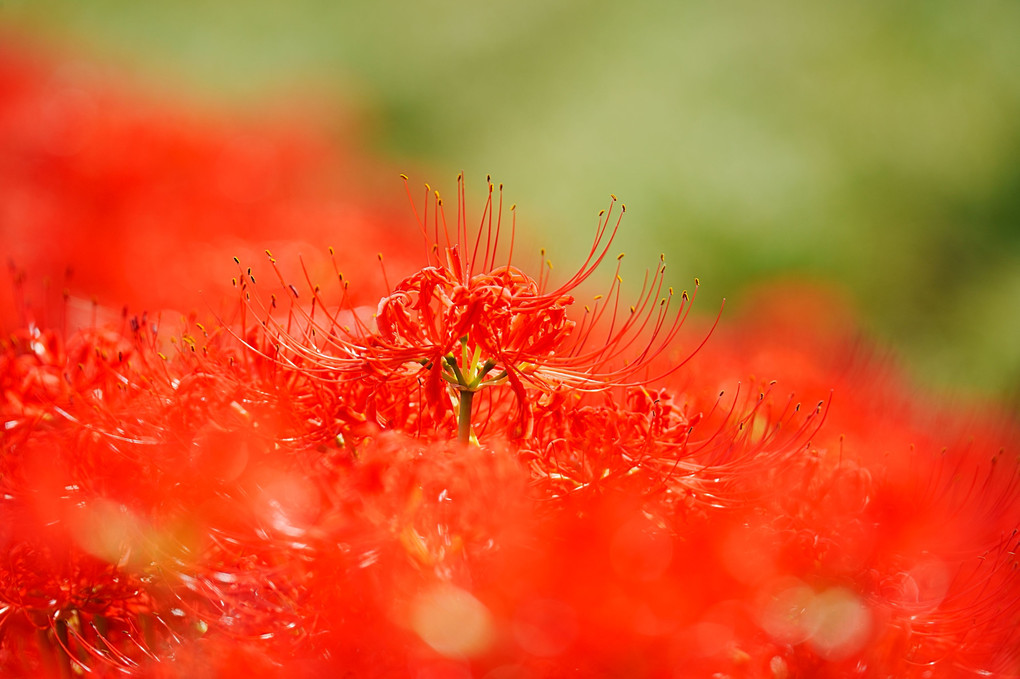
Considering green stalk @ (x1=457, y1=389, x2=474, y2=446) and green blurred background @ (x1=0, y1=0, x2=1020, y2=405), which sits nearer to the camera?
green stalk @ (x1=457, y1=389, x2=474, y2=446)

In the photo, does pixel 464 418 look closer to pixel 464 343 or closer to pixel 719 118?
pixel 464 343

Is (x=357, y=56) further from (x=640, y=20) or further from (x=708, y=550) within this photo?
(x=708, y=550)

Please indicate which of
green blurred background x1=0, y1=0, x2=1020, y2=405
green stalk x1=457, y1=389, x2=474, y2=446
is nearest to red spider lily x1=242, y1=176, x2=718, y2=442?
green stalk x1=457, y1=389, x2=474, y2=446

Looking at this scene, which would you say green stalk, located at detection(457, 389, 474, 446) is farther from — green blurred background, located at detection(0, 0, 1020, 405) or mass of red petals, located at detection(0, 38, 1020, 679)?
green blurred background, located at detection(0, 0, 1020, 405)

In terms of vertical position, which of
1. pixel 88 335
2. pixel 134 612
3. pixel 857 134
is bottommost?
pixel 134 612

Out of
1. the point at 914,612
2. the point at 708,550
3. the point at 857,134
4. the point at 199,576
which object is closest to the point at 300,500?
the point at 199,576

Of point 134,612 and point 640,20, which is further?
point 640,20
